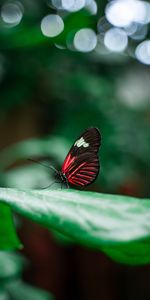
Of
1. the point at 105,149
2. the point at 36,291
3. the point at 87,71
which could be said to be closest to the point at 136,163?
the point at 105,149

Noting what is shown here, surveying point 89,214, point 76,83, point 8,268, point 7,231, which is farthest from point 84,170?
point 76,83

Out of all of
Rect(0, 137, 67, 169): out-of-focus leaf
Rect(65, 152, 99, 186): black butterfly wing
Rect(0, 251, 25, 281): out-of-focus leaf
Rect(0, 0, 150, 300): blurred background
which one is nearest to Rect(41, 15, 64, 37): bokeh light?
Rect(0, 0, 150, 300): blurred background

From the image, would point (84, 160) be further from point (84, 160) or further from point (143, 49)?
point (143, 49)

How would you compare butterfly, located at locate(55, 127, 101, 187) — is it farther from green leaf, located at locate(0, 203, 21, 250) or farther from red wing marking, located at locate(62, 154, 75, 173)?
green leaf, located at locate(0, 203, 21, 250)

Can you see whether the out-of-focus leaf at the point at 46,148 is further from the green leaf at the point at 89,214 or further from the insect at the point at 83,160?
the green leaf at the point at 89,214

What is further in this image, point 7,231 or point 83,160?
point 83,160

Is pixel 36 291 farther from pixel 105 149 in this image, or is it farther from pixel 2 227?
pixel 2 227
